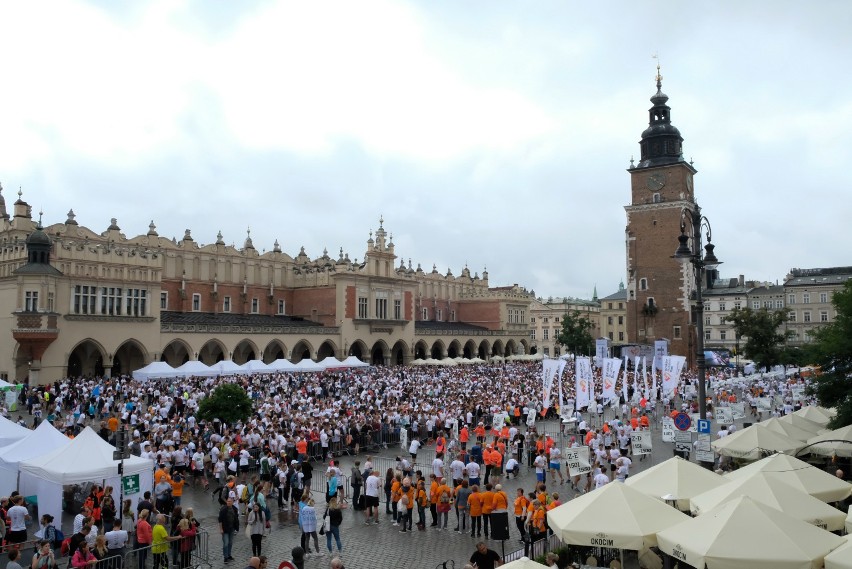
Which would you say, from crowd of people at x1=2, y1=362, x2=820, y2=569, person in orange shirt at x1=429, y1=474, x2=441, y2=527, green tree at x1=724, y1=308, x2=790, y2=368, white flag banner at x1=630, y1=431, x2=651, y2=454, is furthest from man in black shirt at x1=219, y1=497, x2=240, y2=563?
green tree at x1=724, y1=308, x2=790, y2=368

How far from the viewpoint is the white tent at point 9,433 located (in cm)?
1444

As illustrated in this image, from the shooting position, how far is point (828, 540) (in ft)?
25.9

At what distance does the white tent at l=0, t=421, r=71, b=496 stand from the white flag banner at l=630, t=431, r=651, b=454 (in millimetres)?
14134

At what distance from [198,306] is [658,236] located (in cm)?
4000

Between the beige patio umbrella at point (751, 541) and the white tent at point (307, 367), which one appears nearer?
the beige patio umbrella at point (751, 541)

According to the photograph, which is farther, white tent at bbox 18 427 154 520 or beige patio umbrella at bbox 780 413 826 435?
beige patio umbrella at bbox 780 413 826 435

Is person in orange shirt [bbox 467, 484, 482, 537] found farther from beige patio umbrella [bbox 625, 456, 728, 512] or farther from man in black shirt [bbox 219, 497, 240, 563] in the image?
man in black shirt [bbox 219, 497, 240, 563]

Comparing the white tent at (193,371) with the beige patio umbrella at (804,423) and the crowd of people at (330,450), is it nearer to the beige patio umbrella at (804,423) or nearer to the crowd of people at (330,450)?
the crowd of people at (330,450)

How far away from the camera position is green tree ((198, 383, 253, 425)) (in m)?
20.9

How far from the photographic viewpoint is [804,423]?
1819 centimetres

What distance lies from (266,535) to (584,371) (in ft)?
45.7

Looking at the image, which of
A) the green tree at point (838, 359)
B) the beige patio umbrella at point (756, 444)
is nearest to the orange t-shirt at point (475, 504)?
the beige patio umbrella at point (756, 444)

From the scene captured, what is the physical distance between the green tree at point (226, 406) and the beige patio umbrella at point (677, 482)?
44.1ft

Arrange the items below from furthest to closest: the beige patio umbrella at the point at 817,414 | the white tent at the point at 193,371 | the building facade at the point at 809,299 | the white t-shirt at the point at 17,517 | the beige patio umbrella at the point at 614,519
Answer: the building facade at the point at 809,299
the white tent at the point at 193,371
the beige patio umbrella at the point at 817,414
the white t-shirt at the point at 17,517
the beige patio umbrella at the point at 614,519
